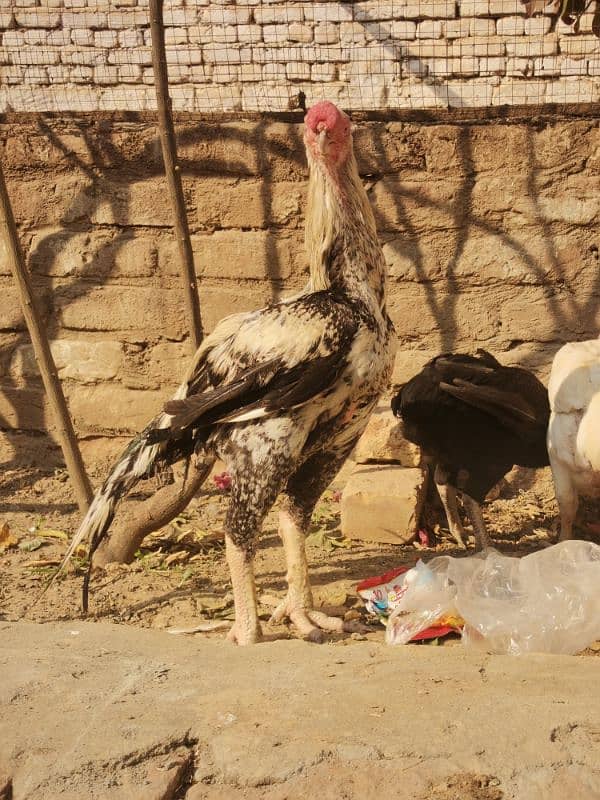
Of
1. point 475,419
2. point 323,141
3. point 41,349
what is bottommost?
point 475,419

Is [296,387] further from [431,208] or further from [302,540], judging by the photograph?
[431,208]

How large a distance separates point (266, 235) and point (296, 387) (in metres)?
2.22

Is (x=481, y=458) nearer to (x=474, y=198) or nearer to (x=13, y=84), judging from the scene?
(x=474, y=198)

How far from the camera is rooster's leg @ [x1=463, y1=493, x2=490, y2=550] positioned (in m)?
4.72

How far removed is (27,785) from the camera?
223 centimetres

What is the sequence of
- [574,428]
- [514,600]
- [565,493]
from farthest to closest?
1. [565,493]
2. [574,428]
3. [514,600]

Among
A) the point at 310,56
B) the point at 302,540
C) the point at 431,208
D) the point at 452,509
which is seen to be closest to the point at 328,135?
the point at 302,540

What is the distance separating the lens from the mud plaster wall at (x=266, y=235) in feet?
17.0

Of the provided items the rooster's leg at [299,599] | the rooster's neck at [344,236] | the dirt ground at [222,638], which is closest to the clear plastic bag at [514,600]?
the dirt ground at [222,638]

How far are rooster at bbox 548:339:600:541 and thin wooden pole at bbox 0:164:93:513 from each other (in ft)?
7.81

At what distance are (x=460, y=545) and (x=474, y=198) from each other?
6.42ft

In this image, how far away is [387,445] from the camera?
17.1ft

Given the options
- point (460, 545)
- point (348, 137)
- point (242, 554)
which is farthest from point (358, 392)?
point (460, 545)

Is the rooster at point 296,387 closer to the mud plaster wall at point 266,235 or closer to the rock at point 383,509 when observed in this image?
the rock at point 383,509
